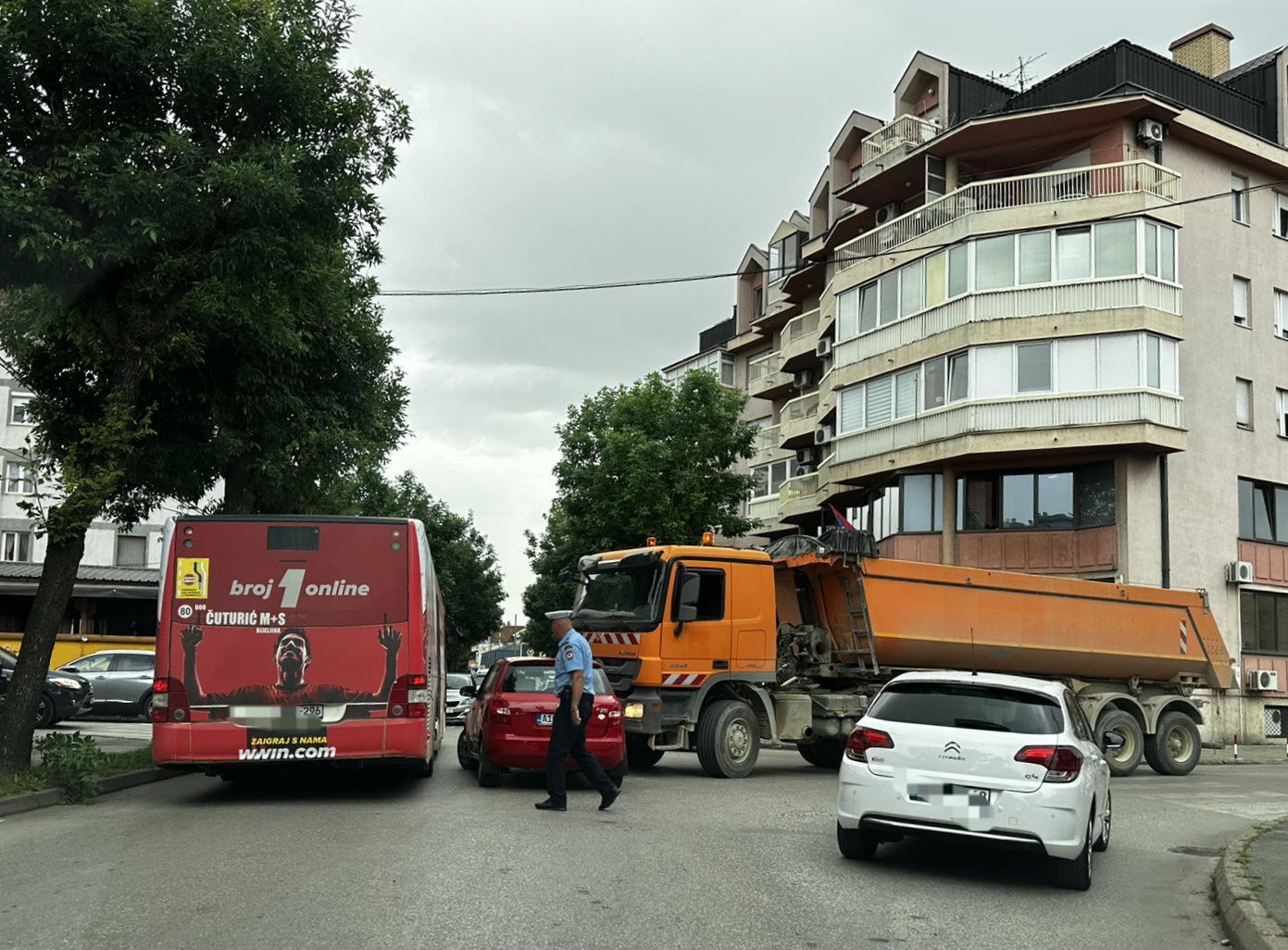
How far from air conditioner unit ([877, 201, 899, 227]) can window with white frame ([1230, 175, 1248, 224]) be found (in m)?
8.97

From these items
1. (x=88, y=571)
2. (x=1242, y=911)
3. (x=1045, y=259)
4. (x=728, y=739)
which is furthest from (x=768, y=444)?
(x=1242, y=911)

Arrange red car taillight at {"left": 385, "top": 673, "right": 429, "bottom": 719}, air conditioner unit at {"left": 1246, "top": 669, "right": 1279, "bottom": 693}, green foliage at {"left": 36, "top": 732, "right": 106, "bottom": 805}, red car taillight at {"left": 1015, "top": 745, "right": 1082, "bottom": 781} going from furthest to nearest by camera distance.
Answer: air conditioner unit at {"left": 1246, "top": 669, "right": 1279, "bottom": 693}, green foliage at {"left": 36, "top": 732, "right": 106, "bottom": 805}, red car taillight at {"left": 385, "top": 673, "right": 429, "bottom": 719}, red car taillight at {"left": 1015, "top": 745, "right": 1082, "bottom": 781}

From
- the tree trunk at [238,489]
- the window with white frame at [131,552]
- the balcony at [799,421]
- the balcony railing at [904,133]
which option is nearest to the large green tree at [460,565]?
the window with white frame at [131,552]

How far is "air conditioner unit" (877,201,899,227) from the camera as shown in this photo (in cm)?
3884

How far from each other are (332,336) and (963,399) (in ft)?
60.5

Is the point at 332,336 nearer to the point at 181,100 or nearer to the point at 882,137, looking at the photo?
the point at 181,100

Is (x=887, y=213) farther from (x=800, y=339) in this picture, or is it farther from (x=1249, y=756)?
(x=1249, y=756)

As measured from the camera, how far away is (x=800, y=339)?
152 feet

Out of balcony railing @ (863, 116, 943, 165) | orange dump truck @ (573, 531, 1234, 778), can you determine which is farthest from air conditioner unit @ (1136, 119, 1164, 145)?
orange dump truck @ (573, 531, 1234, 778)

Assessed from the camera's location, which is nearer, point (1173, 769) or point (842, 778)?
point (842, 778)

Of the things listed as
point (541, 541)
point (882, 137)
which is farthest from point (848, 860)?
point (541, 541)

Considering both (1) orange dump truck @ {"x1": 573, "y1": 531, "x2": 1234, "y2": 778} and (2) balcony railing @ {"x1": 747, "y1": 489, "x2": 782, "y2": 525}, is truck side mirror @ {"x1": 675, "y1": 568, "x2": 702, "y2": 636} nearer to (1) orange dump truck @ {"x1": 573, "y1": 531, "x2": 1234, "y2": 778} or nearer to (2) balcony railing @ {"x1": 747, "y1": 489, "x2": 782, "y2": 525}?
(1) orange dump truck @ {"x1": 573, "y1": 531, "x2": 1234, "y2": 778}

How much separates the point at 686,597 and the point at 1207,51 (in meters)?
31.3

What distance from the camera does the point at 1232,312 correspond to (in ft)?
→ 115
